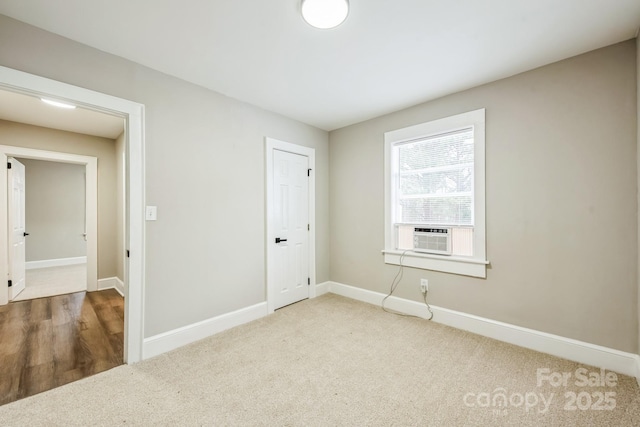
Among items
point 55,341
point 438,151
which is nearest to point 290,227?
point 438,151

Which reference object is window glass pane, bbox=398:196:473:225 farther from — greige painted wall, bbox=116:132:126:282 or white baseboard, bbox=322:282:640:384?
greige painted wall, bbox=116:132:126:282

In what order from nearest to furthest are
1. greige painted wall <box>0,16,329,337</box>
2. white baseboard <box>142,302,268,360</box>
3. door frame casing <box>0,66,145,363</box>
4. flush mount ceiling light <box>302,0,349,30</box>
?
1. flush mount ceiling light <box>302,0,349,30</box>
2. greige painted wall <box>0,16,329,337</box>
3. door frame casing <box>0,66,145,363</box>
4. white baseboard <box>142,302,268,360</box>

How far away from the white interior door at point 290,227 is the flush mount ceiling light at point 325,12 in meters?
1.79

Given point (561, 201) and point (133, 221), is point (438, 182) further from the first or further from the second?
point (133, 221)

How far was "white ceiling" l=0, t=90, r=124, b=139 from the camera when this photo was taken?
300 cm

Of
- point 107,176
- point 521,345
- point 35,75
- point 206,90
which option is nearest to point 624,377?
point 521,345

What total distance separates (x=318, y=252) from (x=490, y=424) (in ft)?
8.90

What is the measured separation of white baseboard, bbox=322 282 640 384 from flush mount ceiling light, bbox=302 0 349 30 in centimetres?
290

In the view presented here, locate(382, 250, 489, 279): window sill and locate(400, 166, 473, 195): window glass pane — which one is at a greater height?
locate(400, 166, 473, 195): window glass pane

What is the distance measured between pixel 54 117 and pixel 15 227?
5.58 ft

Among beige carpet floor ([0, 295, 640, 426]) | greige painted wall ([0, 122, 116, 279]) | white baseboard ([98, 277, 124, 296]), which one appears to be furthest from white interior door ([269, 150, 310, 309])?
greige painted wall ([0, 122, 116, 279])

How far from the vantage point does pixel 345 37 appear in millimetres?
1928

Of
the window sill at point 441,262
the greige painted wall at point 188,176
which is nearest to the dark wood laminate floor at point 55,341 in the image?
the greige painted wall at point 188,176

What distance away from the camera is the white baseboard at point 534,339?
2.00m
